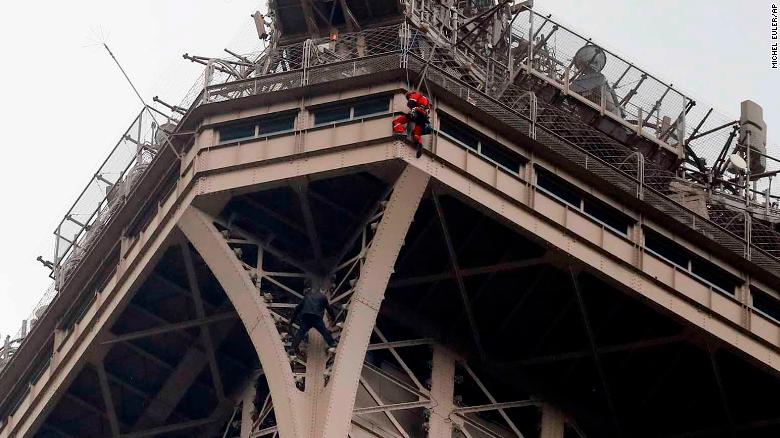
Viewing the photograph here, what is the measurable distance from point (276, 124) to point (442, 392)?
8679 mm

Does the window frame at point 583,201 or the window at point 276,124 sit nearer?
the window at point 276,124

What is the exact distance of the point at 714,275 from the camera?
63250 mm

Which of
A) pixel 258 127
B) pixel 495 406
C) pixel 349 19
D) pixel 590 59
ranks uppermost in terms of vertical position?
pixel 590 59

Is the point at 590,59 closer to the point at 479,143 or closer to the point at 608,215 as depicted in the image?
the point at 608,215

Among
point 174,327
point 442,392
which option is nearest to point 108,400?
point 174,327

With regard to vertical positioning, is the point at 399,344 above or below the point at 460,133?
below

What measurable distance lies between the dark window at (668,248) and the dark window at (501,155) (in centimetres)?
441

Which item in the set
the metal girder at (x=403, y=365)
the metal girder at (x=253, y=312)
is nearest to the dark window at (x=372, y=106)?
the metal girder at (x=253, y=312)

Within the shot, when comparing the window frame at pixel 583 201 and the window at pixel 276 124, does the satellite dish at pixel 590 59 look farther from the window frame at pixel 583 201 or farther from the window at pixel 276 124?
the window at pixel 276 124

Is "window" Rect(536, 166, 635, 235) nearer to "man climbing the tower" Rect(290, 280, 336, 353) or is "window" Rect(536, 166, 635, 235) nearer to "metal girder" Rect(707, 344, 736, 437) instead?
"metal girder" Rect(707, 344, 736, 437)

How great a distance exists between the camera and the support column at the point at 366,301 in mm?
55062

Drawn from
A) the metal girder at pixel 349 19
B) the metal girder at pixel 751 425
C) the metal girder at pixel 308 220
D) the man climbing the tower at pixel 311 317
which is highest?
the metal girder at pixel 349 19

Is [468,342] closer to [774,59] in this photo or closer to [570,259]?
[570,259]

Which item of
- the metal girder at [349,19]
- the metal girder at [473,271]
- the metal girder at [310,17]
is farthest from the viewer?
the metal girder at [310,17]
